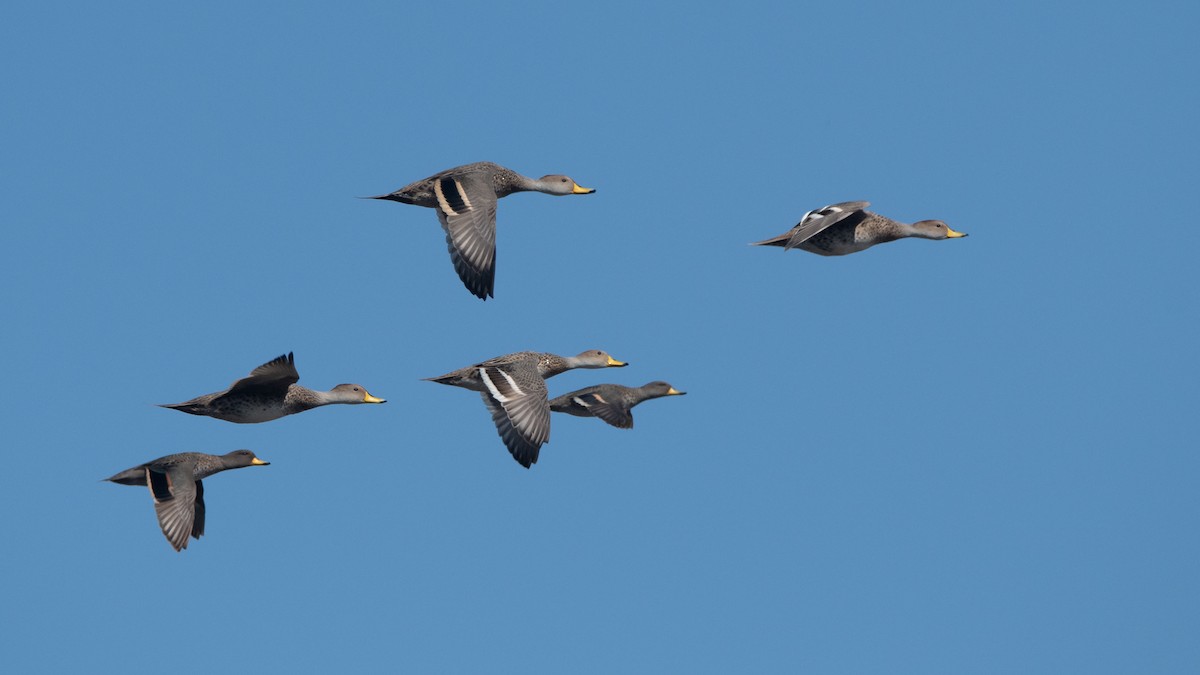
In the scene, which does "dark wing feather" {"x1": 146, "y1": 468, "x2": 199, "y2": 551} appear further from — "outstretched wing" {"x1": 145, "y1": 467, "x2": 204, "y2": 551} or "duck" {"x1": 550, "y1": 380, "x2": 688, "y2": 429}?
"duck" {"x1": 550, "y1": 380, "x2": 688, "y2": 429}

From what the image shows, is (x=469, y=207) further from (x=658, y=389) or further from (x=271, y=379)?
(x=658, y=389)

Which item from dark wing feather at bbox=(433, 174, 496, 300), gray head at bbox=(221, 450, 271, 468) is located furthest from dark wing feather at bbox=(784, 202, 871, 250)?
gray head at bbox=(221, 450, 271, 468)

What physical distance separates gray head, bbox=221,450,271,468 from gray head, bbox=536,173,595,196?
4556 millimetres

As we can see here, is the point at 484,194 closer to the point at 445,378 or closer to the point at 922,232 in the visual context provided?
the point at 445,378

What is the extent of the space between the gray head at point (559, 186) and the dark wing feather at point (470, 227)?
1.91 meters

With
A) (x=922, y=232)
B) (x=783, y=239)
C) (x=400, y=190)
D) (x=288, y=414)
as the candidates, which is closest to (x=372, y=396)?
(x=288, y=414)

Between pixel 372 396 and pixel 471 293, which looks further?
pixel 372 396

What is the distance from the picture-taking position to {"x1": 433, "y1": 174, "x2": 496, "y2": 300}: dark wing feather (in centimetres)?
1727

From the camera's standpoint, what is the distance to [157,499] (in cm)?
1767

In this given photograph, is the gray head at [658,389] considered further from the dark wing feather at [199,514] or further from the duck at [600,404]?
the dark wing feather at [199,514]

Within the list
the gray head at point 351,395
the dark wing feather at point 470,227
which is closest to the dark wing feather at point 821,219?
the dark wing feather at point 470,227

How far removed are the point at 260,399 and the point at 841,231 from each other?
264 inches

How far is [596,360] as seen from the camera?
20297mm

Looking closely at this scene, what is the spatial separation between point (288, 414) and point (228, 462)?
3.40 feet
